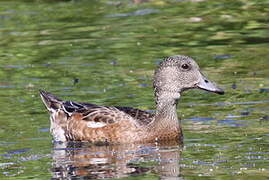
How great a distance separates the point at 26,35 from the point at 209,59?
5486 millimetres

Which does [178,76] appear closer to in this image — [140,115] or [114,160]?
[140,115]

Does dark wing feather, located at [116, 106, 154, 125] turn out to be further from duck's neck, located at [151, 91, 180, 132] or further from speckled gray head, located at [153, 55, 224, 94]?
speckled gray head, located at [153, 55, 224, 94]

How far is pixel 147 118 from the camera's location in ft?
41.6

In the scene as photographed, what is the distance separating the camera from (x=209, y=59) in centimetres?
1734

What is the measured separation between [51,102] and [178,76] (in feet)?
7.29

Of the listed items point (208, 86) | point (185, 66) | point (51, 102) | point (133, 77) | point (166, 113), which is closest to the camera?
point (208, 86)

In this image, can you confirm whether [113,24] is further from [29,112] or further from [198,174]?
[198,174]

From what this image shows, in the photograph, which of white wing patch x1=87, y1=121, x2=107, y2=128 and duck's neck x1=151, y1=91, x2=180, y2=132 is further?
white wing patch x1=87, y1=121, x2=107, y2=128

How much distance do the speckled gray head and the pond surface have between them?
0.64m

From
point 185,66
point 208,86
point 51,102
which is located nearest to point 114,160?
point 208,86

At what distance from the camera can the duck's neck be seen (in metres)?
12.5

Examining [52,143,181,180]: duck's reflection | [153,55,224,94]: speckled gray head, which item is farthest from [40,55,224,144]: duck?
[52,143,181,180]: duck's reflection

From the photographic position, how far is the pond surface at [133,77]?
10688mm

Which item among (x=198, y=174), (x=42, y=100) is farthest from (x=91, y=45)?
(x=198, y=174)
